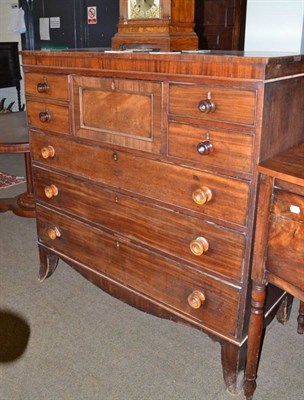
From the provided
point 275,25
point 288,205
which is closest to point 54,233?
point 288,205

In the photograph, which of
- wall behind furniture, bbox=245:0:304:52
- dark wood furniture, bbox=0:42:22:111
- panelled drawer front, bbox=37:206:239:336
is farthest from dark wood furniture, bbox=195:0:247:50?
panelled drawer front, bbox=37:206:239:336

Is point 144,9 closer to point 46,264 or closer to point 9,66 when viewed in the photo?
point 46,264

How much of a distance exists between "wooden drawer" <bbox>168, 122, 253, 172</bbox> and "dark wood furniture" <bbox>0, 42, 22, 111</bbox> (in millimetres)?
5529

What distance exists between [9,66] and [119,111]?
17.8 ft

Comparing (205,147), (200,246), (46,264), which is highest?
(205,147)

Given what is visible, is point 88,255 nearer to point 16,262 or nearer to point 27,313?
point 27,313

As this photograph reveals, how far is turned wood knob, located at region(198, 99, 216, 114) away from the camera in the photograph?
1478 mm

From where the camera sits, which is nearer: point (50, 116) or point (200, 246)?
point (200, 246)

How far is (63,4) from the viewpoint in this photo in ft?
20.1

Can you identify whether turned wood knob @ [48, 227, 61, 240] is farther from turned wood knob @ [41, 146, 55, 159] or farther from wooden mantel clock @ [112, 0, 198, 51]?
wooden mantel clock @ [112, 0, 198, 51]

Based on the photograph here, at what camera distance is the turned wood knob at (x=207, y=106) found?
148 centimetres

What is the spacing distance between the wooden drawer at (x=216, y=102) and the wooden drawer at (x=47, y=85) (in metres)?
0.61

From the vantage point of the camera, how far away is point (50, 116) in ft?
6.92

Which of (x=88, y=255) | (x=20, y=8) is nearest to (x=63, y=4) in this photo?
(x=20, y=8)
